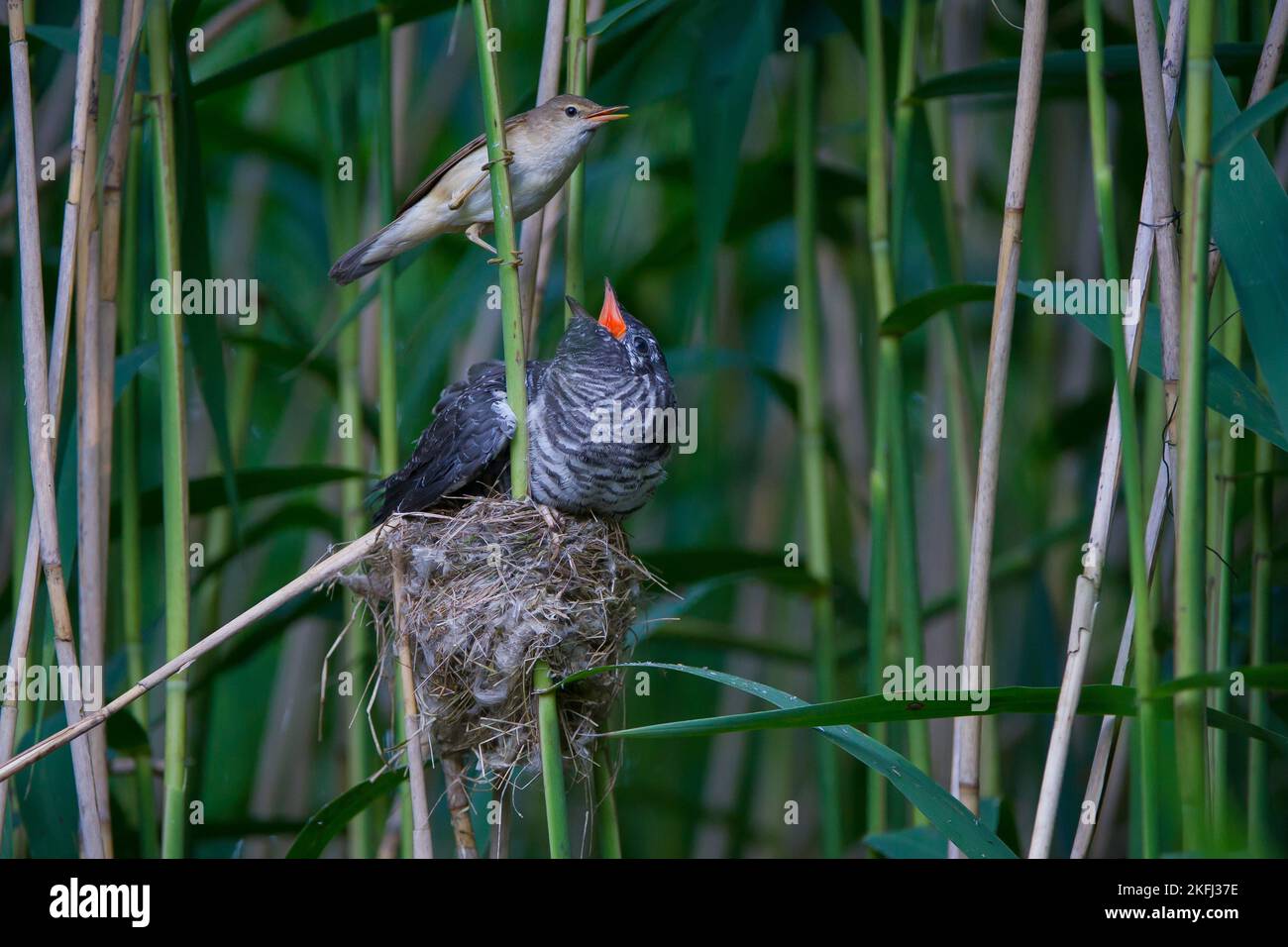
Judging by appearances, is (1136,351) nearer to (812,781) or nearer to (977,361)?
(977,361)

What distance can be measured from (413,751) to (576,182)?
99cm

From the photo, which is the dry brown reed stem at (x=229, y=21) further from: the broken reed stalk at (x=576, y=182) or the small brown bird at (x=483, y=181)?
the broken reed stalk at (x=576, y=182)

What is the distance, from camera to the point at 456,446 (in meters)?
2.11

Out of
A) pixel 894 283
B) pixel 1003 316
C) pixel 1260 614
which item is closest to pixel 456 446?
pixel 894 283

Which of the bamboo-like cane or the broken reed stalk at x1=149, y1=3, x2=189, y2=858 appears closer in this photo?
the broken reed stalk at x1=149, y1=3, x2=189, y2=858

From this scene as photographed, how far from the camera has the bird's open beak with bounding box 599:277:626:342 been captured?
214 cm

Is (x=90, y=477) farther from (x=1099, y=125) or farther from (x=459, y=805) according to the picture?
(x=1099, y=125)

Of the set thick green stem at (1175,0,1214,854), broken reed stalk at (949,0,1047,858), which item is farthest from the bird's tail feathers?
thick green stem at (1175,0,1214,854)

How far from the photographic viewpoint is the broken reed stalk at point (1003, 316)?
1532mm

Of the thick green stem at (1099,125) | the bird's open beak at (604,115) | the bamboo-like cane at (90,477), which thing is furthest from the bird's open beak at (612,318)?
the thick green stem at (1099,125)

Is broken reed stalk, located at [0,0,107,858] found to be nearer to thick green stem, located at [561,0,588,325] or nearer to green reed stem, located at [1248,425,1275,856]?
thick green stem, located at [561,0,588,325]

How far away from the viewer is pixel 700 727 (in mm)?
1309

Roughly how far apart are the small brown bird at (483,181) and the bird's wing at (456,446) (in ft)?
0.87

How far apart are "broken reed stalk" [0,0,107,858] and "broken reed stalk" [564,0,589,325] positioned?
2.37ft
